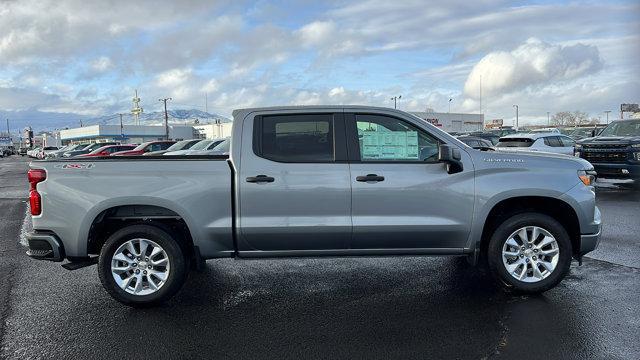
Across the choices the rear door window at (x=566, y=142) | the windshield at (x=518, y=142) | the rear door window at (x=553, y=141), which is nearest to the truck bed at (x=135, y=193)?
the windshield at (x=518, y=142)

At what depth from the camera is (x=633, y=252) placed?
654 cm

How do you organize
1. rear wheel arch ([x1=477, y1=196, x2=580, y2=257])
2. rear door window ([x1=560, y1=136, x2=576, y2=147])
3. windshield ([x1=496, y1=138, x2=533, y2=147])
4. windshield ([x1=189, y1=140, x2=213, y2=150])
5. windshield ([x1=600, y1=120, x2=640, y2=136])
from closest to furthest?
rear wheel arch ([x1=477, y1=196, x2=580, y2=257])
windshield ([x1=600, y1=120, x2=640, y2=136])
windshield ([x1=496, y1=138, x2=533, y2=147])
rear door window ([x1=560, y1=136, x2=576, y2=147])
windshield ([x1=189, y1=140, x2=213, y2=150])

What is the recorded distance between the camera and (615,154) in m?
12.6

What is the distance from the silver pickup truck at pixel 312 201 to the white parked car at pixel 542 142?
11.5 meters

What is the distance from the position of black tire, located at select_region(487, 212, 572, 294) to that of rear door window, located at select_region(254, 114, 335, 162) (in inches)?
72.0

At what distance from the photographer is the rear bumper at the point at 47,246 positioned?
15.5 feet

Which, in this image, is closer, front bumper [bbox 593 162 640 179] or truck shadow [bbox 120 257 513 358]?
truck shadow [bbox 120 257 513 358]

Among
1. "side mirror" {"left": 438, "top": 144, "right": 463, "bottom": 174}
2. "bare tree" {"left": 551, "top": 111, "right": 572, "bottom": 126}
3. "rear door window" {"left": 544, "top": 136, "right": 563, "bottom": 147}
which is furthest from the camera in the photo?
"bare tree" {"left": 551, "top": 111, "right": 572, "bottom": 126}

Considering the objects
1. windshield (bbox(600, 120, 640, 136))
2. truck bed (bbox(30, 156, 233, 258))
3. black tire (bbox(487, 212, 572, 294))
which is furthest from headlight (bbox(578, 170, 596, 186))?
windshield (bbox(600, 120, 640, 136))

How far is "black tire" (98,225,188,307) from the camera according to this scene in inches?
187

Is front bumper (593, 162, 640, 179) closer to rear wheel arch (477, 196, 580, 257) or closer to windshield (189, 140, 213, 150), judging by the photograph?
rear wheel arch (477, 196, 580, 257)

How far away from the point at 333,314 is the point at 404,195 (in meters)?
1.29

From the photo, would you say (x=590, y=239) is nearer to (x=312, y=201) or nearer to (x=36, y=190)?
(x=312, y=201)

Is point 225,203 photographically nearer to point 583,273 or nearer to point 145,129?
point 583,273
